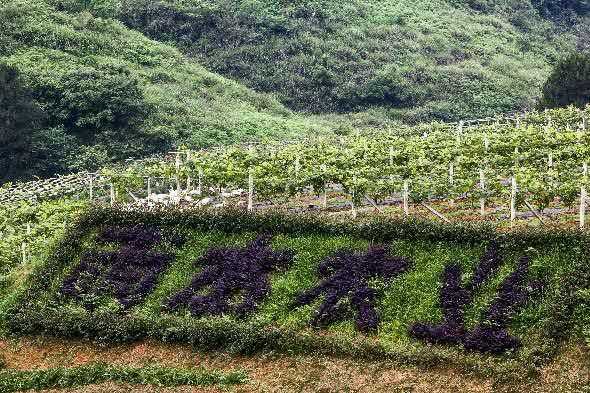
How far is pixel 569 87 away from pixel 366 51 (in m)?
23.8

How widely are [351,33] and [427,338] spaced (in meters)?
62.0

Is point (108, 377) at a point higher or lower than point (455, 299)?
lower

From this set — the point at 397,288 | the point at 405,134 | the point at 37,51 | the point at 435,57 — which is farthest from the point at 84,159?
the point at 435,57

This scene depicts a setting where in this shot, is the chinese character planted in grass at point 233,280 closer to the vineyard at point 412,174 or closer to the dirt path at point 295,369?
the dirt path at point 295,369

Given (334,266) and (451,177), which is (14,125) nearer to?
(451,177)

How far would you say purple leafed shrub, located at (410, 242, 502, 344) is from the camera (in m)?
22.5

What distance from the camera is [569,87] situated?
59469 mm

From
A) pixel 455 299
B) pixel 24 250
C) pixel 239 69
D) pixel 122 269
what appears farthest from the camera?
pixel 239 69

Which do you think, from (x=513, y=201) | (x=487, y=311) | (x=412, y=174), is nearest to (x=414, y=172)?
(x=412, y=174)

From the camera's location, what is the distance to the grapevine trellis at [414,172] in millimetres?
28062

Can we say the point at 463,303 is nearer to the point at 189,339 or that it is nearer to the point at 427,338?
the point at 427,338

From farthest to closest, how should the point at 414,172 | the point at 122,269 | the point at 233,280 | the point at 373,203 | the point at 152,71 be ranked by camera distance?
the point at 152,71
the point at 373,203
the point at 414,172
the point at 122,269
the point at 233,280

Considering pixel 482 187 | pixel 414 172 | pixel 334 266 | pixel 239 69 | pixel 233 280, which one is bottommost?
pixel 233 280

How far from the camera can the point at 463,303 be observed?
23.4 m
